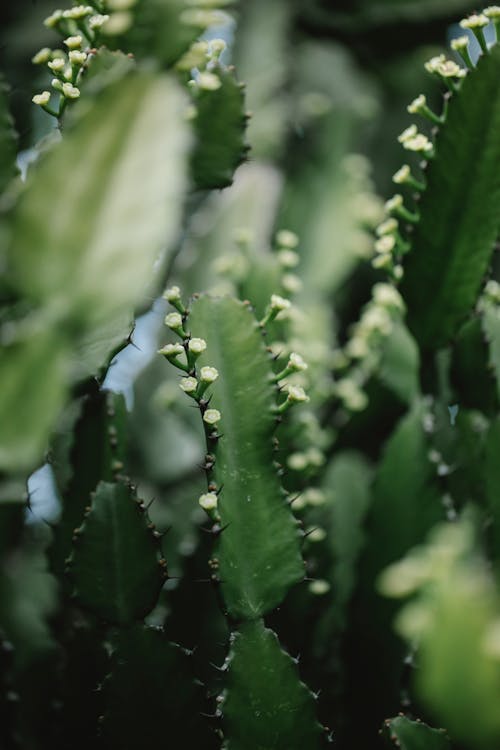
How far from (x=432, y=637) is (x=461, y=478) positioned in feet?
1.96

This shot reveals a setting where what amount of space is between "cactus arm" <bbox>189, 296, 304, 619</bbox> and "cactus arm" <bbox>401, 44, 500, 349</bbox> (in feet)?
0.82

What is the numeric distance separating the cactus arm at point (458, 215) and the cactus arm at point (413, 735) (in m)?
0.42

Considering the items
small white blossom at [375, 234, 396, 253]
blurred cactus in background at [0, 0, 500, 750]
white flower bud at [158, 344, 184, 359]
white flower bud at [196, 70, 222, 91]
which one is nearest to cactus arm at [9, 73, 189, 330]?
blurred cactus in background at [0, 0, 500, 750]

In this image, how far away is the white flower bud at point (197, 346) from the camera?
0.73m

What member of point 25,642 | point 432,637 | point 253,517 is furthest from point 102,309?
point 25,642

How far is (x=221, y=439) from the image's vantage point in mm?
747

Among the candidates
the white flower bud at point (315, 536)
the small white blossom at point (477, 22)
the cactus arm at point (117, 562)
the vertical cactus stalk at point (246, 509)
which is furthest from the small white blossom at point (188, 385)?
the small white blossom at point (477, 22)

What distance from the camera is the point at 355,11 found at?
166cm

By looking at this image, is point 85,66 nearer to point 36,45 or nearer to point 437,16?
point 36,45

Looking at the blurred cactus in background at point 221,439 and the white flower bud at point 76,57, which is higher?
the white flower bud at point 76,57

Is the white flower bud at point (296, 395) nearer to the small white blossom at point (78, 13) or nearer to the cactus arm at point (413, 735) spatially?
the cactus arm at point (413, 735)

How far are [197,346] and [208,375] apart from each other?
34mm

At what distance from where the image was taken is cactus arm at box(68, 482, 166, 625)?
0.75 meters

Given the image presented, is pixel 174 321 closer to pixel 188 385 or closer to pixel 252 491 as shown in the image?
pixel 188 385
